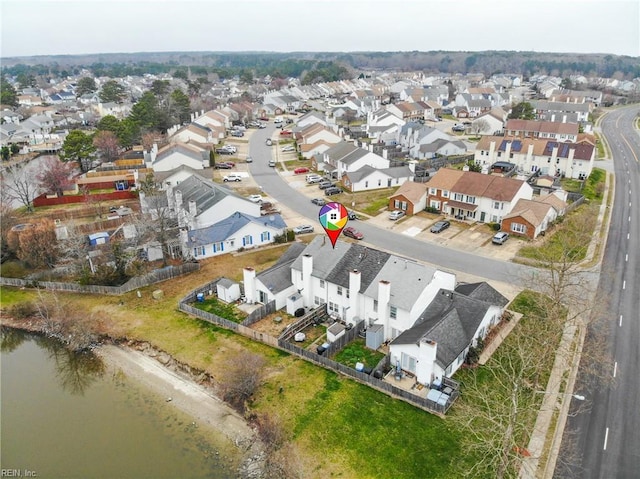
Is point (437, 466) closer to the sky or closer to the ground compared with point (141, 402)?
closer to the sky

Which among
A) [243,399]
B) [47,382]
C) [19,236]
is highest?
[19,236]

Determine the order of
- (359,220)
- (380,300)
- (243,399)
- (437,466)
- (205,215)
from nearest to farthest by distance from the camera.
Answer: (437,466) → (243,399) → (380,300) → (205,215) → (359,220)

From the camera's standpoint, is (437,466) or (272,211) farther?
(272,211)

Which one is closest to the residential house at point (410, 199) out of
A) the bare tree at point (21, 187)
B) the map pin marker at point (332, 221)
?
the map pin marker at point (332, 221)

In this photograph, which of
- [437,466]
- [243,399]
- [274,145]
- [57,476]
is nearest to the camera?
[437,466]

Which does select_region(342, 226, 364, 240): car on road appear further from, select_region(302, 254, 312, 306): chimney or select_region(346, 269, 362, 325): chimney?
select_region(346, 269, 362, 325): chimney

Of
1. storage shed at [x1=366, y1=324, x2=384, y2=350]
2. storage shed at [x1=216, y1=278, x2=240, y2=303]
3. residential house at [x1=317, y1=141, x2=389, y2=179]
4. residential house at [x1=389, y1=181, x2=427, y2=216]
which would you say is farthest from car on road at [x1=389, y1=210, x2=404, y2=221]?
storage shed at [x1=366, y1=324, x2=384, y2=350]

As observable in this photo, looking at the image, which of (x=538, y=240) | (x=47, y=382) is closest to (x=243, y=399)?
(x=47, y=382)

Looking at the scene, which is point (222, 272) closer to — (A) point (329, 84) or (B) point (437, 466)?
(B) point (437, 466)
